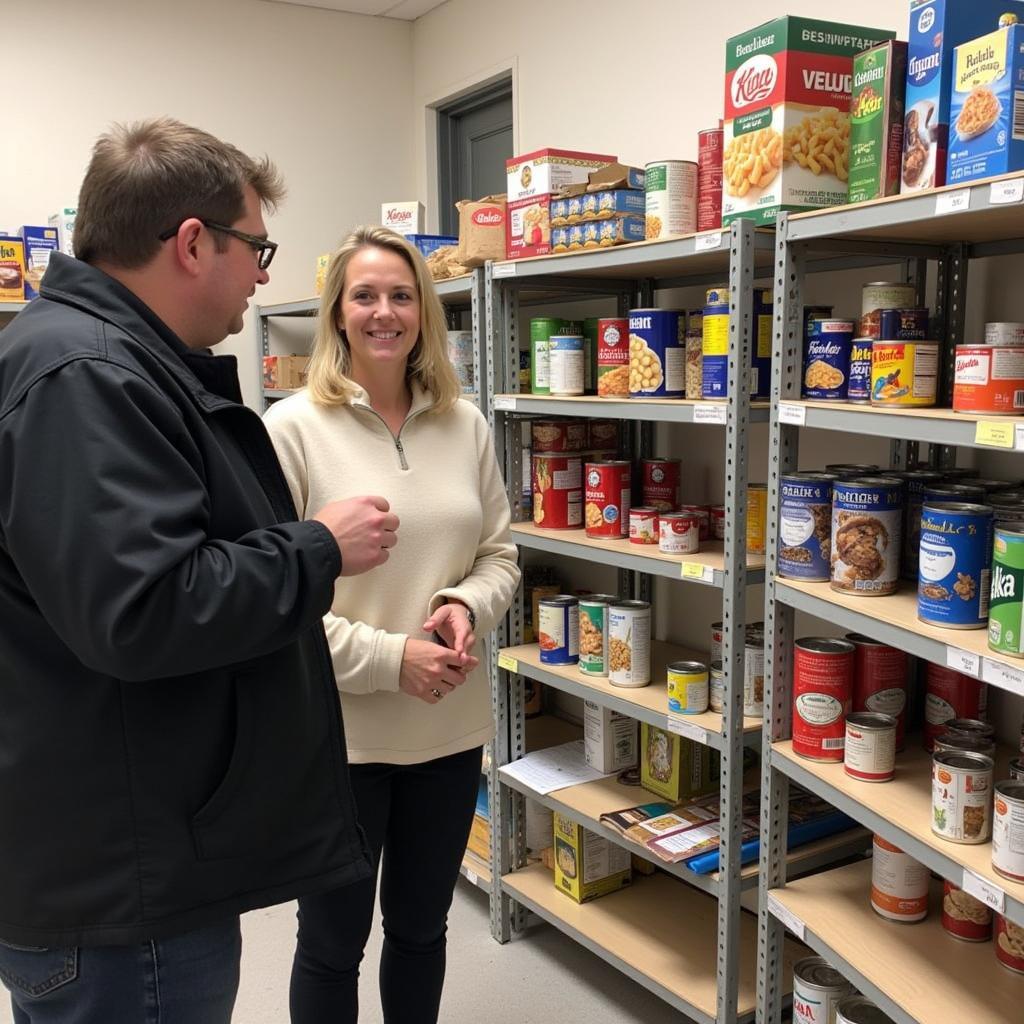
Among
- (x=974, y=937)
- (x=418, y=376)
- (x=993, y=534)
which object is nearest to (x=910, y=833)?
(x=974, y=937)

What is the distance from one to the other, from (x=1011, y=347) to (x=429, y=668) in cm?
105

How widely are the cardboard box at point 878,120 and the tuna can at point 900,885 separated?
1.22 meters

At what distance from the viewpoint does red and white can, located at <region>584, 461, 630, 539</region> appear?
8.41 feet

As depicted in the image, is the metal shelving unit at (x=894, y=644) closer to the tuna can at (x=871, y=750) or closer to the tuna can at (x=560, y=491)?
the tuna can at (x=871, y=750)

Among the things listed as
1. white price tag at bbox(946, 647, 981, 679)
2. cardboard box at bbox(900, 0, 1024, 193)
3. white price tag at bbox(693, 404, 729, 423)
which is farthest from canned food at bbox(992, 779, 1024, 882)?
cardboard box at bbox(900, 0, 1024, 193)

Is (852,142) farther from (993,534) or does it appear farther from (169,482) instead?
(169,482)

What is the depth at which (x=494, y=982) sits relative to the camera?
106 inches

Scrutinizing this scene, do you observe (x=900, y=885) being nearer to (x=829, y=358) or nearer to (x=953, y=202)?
(x=829, y=358)

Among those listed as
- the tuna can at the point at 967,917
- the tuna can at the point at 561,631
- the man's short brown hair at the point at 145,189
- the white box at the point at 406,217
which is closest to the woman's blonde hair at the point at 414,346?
the man's short brown hair at the point at 145,189

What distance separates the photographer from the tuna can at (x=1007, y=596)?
A: 1437 mm

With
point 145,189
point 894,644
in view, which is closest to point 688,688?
point 894,644

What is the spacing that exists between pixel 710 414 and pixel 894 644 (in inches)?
24.5

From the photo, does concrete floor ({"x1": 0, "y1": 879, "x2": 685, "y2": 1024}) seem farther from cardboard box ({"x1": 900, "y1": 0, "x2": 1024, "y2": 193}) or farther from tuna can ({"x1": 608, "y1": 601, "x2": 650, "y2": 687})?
cardboard box ({"x1": 900, "y1": 0, "x2": 1024, "y2": 193})

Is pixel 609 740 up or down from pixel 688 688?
down
